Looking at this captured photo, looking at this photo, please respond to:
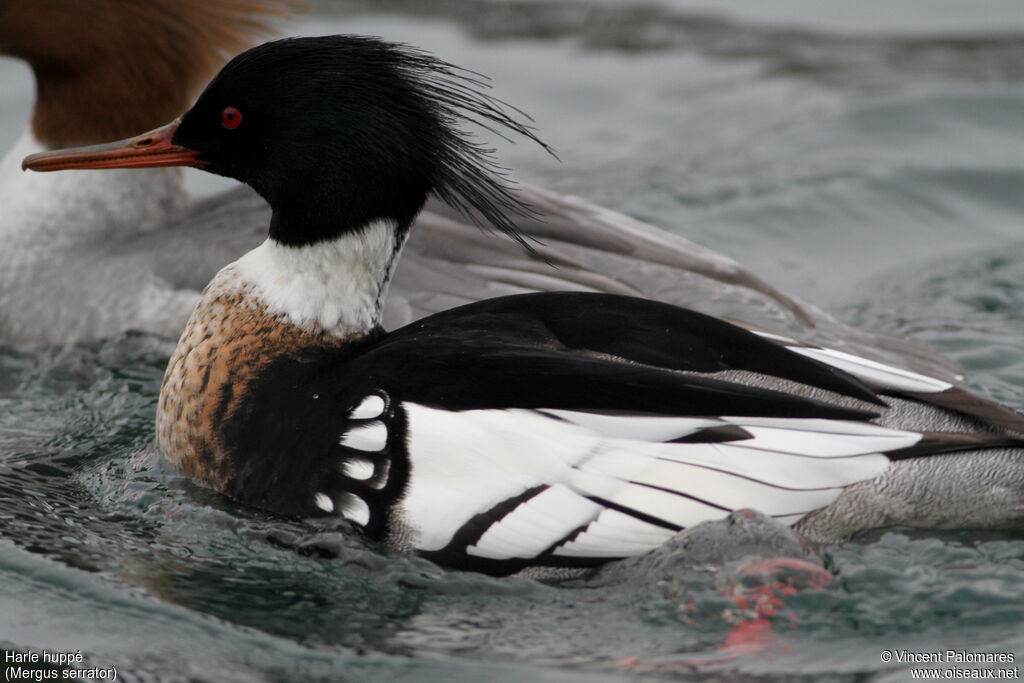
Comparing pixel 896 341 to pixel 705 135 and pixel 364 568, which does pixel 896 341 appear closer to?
pixel 364 568

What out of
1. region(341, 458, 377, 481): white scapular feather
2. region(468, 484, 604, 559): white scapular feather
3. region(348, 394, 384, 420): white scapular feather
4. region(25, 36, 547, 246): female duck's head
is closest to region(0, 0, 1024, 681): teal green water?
region(468, 484, 604, 559): white scapular feather

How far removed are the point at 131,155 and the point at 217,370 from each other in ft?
2.57

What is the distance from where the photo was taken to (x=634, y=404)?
3.60 metres

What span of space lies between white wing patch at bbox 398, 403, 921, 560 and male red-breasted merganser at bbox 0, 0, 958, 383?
154 cm

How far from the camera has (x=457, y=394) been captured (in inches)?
145

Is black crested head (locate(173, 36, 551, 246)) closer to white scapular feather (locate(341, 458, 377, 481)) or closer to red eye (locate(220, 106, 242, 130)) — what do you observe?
red eye (locate(220, 106, 242, 130))

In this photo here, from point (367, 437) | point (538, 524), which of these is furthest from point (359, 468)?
point (538, 524)

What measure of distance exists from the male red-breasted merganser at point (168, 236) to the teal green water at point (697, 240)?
0.28 metres

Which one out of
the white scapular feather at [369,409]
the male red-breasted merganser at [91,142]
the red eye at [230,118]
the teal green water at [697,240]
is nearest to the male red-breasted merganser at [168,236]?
the male red-breasted merganser at [91,142]

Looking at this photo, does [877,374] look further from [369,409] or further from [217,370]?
[217,370]

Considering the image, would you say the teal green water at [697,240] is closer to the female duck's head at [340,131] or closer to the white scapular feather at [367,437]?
the white scapular feather at [367,437]

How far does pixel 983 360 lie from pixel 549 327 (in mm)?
2567

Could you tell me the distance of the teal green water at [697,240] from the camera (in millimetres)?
3508

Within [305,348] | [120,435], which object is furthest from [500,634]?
[120,435]
